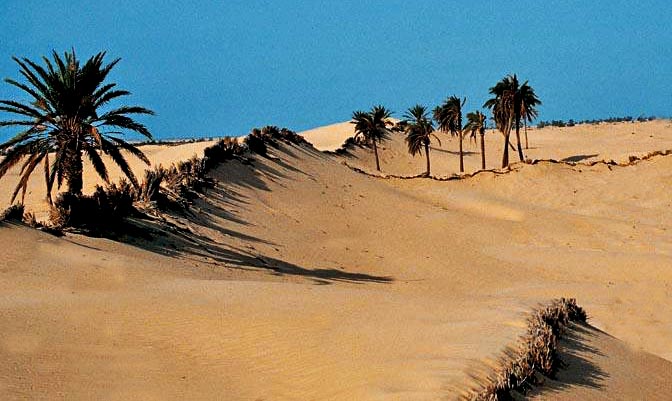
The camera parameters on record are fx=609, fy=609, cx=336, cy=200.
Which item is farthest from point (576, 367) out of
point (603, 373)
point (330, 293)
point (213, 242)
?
point (213, 242)

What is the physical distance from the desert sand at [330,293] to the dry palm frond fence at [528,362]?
17 centimetres

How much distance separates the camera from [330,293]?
33.4 ft

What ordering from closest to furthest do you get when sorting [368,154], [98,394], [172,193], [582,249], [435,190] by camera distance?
[98,394], [172,193], [582,249], [435,190], [368,154]

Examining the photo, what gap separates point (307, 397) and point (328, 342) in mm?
1568

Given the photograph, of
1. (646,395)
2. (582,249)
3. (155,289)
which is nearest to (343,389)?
(646,395)

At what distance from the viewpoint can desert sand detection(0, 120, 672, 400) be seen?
6088 mm

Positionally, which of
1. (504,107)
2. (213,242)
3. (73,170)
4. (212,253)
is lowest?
(212,253)

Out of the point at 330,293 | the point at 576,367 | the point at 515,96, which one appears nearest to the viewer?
the point at 576,367

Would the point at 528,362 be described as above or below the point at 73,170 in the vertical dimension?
below

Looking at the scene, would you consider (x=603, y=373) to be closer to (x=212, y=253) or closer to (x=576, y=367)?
(x=576, y=367)

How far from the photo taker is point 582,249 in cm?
2055

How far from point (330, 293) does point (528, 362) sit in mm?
4530

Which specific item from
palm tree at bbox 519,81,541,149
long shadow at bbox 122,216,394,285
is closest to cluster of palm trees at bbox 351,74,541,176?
palm tree at bbox 519,81,541,149

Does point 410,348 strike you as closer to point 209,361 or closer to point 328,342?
point 328,342
